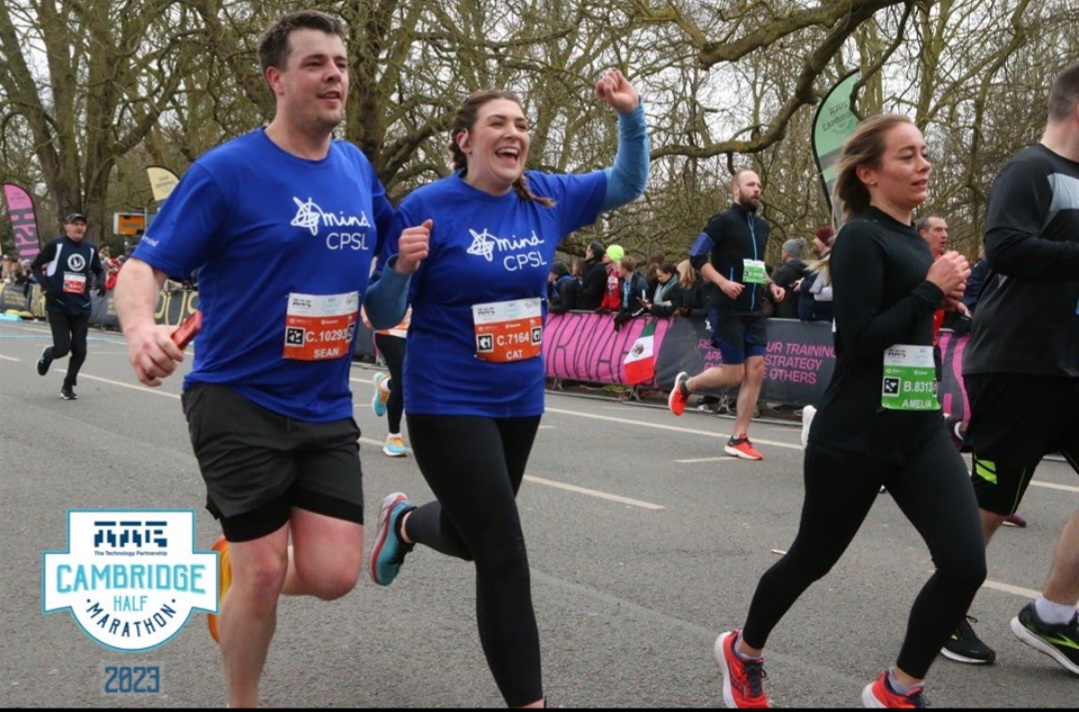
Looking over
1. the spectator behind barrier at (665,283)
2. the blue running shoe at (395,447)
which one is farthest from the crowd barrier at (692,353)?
the blue running shoe at (395,447)

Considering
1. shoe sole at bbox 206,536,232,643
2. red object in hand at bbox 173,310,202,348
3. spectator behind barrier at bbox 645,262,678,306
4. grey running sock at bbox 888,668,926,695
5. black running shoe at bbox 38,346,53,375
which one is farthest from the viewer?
spectator behind barrier at bbox 645,262,678,306

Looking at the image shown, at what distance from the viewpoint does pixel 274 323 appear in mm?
3309

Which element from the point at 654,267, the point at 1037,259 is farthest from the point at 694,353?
the point at 1037,259

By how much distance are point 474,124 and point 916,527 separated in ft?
5.78

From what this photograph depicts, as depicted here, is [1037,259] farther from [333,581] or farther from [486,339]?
[333,581]

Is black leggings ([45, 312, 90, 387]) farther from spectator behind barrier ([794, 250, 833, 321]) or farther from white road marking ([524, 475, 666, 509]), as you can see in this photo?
spectator behind barrier ([794, 250, 833, 321])

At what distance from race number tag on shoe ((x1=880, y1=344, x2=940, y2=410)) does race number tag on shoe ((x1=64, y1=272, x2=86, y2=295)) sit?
11.0 m

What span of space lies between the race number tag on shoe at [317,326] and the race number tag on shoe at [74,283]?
34.1 feet

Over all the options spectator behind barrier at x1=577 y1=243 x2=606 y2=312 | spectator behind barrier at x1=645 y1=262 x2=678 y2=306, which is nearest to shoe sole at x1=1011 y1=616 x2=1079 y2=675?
spectator behind barrier at x1=645 y1=262 x2=678 y2=306

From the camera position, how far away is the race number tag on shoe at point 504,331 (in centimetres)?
358

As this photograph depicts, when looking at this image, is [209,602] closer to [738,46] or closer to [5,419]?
[5,419]

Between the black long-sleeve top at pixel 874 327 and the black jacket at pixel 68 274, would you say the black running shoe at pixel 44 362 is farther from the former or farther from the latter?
the black long-sleeve top at pixel 874 327

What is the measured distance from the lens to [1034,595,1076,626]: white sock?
4.21 m

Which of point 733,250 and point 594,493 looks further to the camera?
point 733,250
